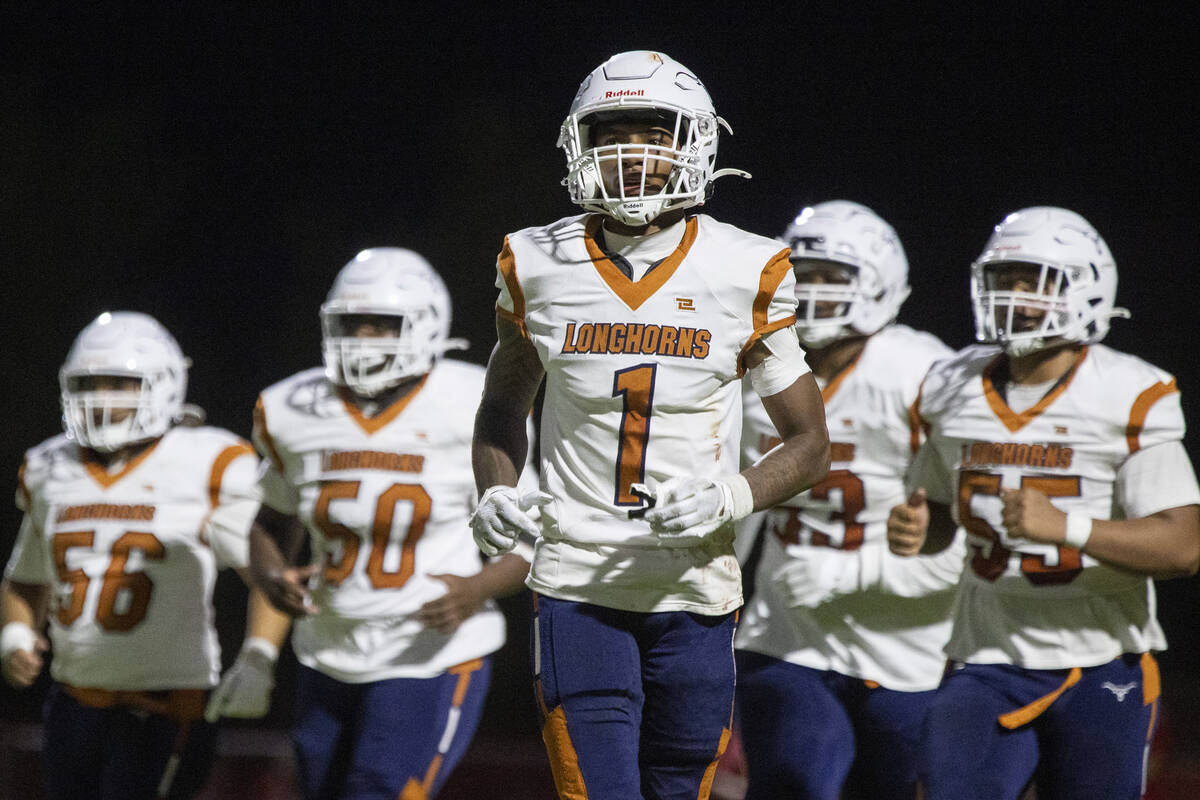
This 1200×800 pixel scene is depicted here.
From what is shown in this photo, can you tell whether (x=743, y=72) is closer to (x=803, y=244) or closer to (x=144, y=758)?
(x=803, y=244)

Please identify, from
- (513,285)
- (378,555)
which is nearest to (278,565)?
(378,555)

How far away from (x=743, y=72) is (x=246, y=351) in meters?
2.16

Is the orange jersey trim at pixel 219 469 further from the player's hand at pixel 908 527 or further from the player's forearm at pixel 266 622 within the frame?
the player's hand at pixel 908 527

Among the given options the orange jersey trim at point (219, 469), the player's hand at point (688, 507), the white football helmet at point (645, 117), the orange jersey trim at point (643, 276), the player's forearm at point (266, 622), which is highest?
the white football helmet at point (645, 117)

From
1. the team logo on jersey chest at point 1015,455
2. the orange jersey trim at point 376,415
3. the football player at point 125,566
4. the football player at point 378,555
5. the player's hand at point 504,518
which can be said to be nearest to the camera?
the player's hand at point 504,518

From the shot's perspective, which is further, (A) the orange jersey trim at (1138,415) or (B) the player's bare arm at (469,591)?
(B) the player's bare arm at (469,591)

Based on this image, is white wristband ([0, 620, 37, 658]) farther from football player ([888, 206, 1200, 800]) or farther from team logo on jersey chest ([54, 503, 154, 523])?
football player ([888, 206, 1200, 800])

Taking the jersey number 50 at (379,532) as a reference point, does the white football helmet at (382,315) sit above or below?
above

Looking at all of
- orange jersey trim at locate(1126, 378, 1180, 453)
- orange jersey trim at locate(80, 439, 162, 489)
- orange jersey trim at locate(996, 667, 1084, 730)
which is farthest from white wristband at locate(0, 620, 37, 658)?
orange jersey trim at locate(1126, 378, 1180, 453)

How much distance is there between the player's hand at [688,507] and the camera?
199 cm

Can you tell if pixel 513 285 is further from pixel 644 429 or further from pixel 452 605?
pixel 452 605

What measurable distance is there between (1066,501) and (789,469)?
0.95 m

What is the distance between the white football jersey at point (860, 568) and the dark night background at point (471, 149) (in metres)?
2.01

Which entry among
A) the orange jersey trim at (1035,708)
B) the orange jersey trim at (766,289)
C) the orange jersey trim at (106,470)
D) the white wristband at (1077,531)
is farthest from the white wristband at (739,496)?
the orange jersey trim at (106,470)
